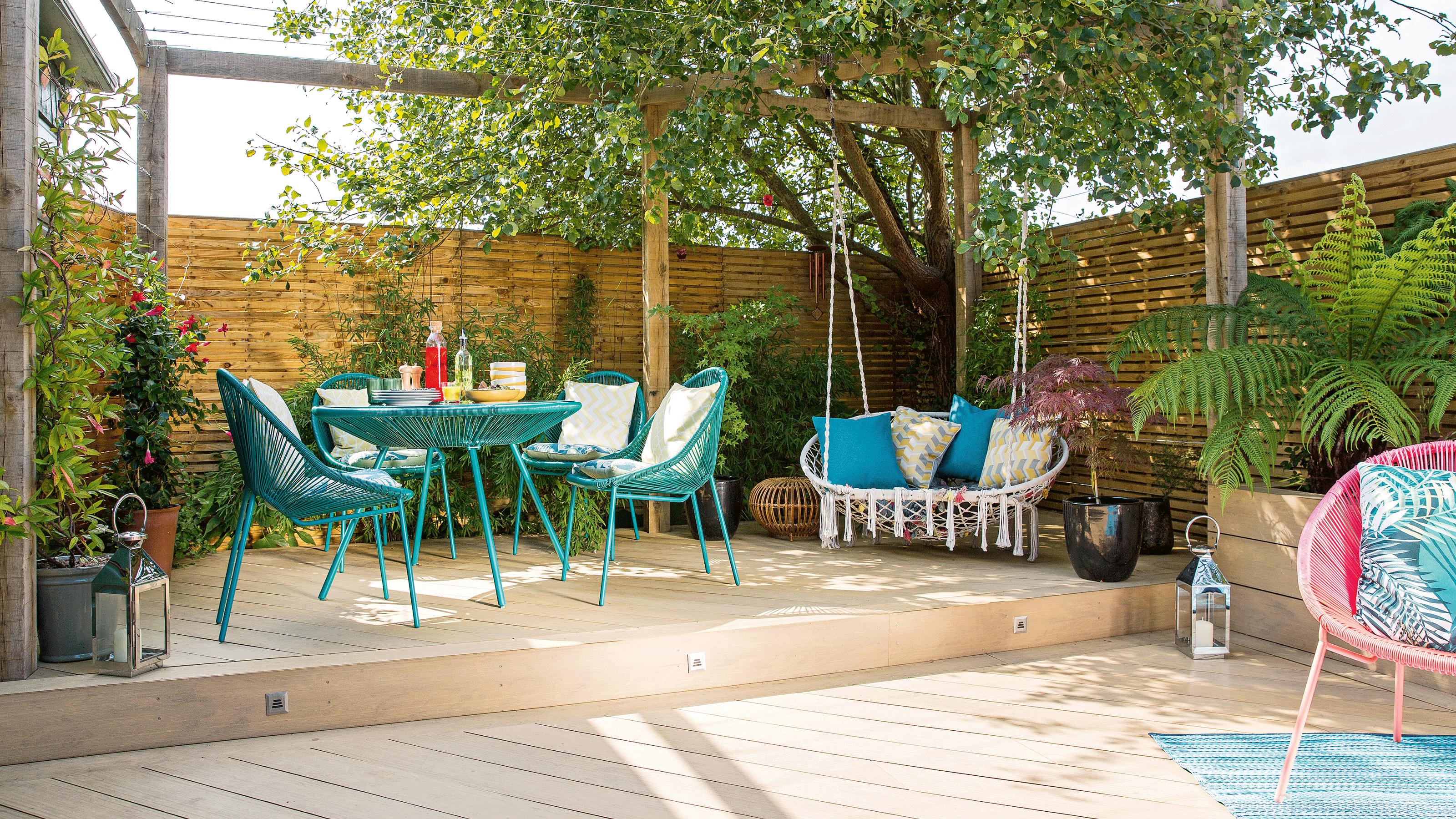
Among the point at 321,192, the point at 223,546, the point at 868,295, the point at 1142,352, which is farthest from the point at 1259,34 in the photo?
the point at 223,546

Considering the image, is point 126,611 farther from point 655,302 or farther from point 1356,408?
point 1356,408

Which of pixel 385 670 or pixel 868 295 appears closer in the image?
pixel 385 670

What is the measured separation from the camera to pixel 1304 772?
222cm

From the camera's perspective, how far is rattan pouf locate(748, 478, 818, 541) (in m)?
4.83

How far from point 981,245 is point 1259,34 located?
122cm

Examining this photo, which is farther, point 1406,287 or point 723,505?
point 723,505

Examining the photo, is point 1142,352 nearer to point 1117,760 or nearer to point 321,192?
point 1117,760

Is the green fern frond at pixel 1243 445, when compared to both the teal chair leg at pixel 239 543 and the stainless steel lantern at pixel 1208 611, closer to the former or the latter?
the stainless steel lantern at pixel 1208 611

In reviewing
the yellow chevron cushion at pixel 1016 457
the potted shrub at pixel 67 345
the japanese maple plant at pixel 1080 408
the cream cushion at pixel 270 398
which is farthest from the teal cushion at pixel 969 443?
the potted shrub at pixel 67 345

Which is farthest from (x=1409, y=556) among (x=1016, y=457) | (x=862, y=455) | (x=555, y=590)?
(x=555, y=590)

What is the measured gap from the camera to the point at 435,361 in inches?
130

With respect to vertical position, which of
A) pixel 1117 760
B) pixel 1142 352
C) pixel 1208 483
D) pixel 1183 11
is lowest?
pixel 1117 760

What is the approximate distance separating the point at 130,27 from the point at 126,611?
9.45 ft

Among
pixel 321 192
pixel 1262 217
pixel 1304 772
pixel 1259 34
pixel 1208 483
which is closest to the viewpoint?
pixel 1304 772
